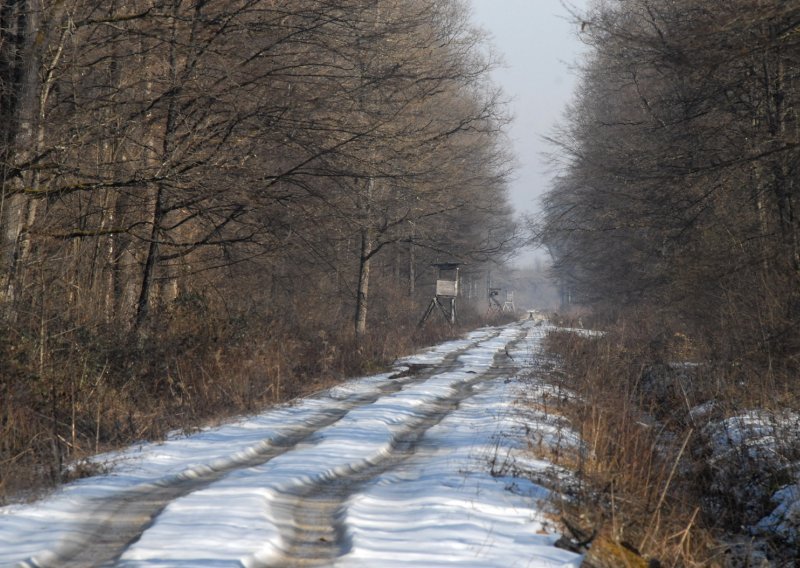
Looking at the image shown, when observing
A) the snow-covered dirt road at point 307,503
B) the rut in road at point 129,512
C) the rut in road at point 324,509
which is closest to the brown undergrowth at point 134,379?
the snow-covered dirt road at point 307,503

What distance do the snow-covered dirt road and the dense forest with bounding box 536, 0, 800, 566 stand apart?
3.17 feet

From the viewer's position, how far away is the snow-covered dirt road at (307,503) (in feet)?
16.1

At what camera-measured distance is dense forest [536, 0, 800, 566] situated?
735 cm

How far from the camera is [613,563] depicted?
5.11 m

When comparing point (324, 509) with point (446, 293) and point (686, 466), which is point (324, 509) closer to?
point (686, 466)

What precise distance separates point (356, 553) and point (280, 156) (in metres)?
10.2

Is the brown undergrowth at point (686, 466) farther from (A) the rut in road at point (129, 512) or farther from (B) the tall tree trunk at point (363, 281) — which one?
(B) the tall tree trunk at point (363, 281)

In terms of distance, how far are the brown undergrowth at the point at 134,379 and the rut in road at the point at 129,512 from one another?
81 centimetres

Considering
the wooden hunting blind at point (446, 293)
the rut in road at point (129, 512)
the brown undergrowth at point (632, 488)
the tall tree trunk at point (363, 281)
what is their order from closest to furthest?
the rut in road at point (129, 512), the brown undergrowth at point (632, 488), the tall tree trunk at point (363, 281), the wooden hunting blind at point (446, 293)

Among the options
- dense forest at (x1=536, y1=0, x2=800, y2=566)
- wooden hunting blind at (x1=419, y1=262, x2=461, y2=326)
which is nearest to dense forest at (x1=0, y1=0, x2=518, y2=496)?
dense forest at (x1=536, y1=0, x2=800, y2=566)

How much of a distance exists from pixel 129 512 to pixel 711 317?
14698 millimetres

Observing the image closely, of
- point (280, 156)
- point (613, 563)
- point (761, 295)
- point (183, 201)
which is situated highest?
point (280, 156)

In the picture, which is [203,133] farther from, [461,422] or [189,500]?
[189,500]

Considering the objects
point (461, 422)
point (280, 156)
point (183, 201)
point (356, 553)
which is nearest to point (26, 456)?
point (356, 553)
